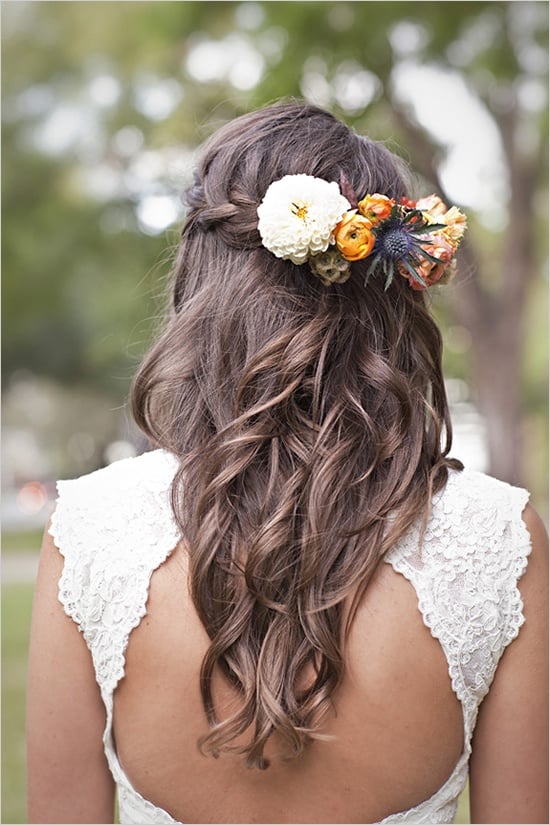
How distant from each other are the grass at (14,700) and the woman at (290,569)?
3221 millimetres

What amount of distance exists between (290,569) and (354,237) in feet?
2.36

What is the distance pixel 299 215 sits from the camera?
179cm

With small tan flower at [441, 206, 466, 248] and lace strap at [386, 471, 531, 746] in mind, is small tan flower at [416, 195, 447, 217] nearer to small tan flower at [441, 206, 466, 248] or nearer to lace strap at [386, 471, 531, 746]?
small tan flower at [441, 206, 466, 248]

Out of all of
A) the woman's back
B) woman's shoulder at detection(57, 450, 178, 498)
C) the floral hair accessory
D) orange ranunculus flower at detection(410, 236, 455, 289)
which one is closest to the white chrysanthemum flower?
the floral hair accessory

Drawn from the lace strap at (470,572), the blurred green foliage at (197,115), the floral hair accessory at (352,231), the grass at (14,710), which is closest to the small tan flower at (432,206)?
the floral hair accessory at (352,231)

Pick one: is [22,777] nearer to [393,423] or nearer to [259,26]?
[393,423]

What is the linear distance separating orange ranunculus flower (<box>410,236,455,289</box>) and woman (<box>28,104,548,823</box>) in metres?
0.02

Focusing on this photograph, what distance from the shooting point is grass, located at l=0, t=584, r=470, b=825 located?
483 centimetres

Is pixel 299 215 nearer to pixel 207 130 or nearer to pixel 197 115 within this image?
pixel 207 130

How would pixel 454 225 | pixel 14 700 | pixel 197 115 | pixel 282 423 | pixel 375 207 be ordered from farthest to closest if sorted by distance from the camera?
pixel 197 115 → pixel 14 700 → pixel 454 225 → pixel 375 207 → pixel 282 423

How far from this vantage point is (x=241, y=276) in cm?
194

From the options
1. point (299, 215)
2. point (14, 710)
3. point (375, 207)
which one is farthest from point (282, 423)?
point (14, 710)

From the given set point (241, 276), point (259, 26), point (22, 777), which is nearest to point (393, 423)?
point (241, 276)

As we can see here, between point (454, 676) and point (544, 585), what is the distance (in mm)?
278
